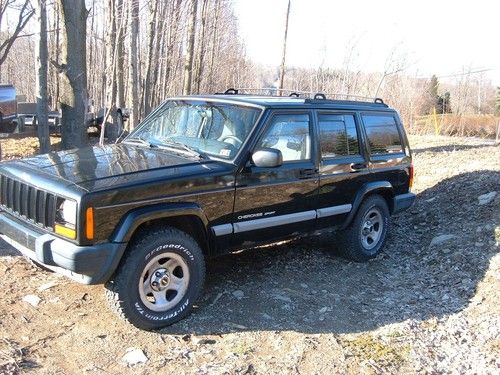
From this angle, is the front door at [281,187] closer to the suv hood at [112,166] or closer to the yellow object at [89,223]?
the suv hood at [112,166]

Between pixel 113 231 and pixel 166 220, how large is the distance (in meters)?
0.54

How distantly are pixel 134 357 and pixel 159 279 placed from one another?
2.17 feet

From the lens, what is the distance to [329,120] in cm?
566

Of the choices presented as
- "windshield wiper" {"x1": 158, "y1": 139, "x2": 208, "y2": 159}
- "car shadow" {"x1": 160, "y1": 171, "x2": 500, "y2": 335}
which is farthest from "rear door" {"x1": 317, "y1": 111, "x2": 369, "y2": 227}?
"windshield wiper" {"x1": 158, "y1": 139, "x2": 208, "y2": 159}

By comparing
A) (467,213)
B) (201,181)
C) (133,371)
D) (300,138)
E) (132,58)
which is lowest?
(133,371)

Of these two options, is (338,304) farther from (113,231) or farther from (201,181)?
(113,231)

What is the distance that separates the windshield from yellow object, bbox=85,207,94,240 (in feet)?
4.47

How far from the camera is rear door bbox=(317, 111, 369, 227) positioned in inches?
217

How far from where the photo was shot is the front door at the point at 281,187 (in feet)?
15.3

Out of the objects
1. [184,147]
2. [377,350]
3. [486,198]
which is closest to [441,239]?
[486,198]

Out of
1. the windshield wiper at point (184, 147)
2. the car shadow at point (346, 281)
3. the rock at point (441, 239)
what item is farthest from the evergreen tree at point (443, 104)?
the windshield wiper at point (184, 147)

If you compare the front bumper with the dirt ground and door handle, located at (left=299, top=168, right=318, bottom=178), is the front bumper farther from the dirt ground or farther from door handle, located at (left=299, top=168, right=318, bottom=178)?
door handle, located at (left=299, top=168, right=318, bottom=178)

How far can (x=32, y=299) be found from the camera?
176 inches

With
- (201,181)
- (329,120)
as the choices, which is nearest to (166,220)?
(201,181)
